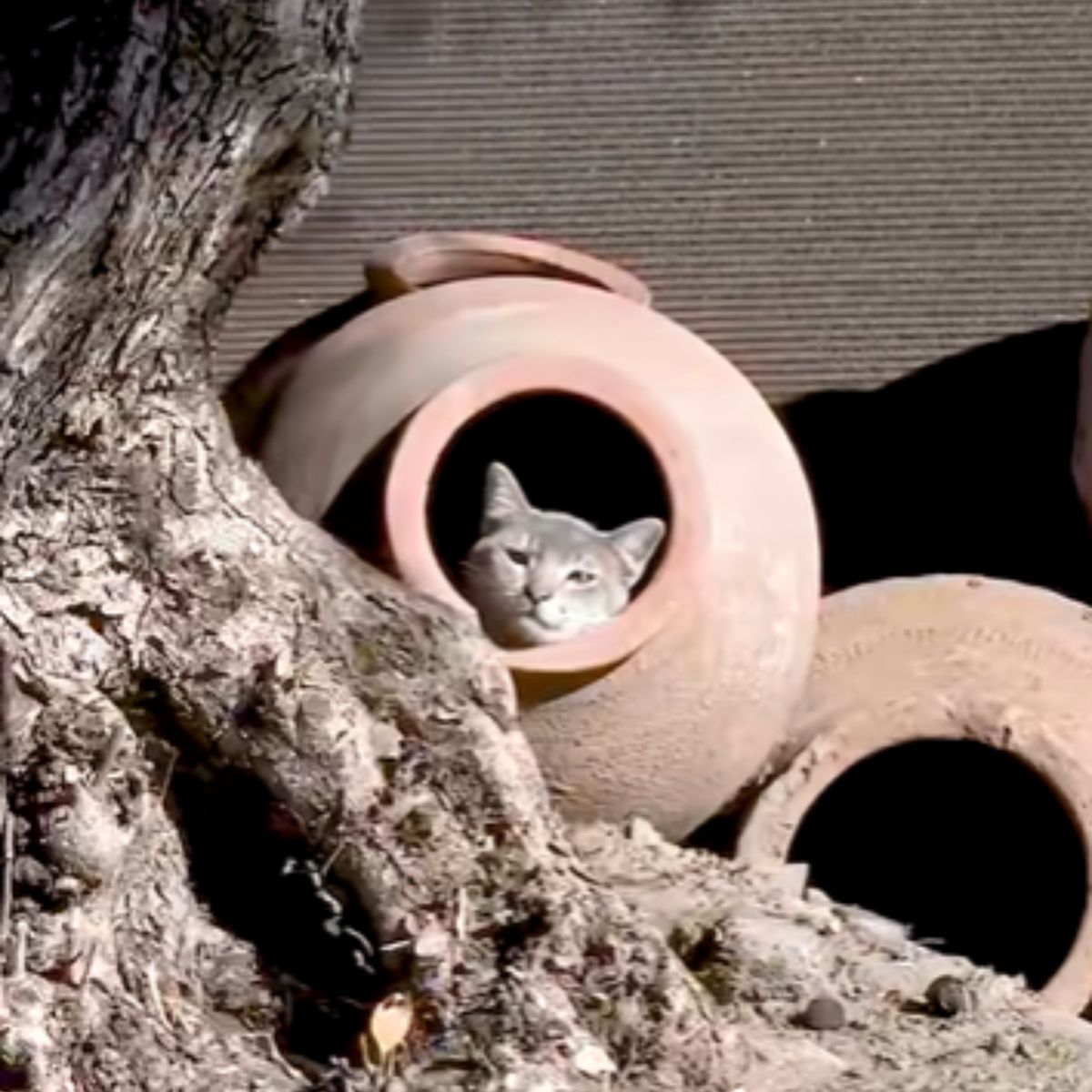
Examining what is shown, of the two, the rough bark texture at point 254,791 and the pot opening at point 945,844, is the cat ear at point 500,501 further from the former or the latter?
the rough bark texture at point 254,791

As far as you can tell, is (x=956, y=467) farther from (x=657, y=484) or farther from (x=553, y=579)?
(x=553, y=579)

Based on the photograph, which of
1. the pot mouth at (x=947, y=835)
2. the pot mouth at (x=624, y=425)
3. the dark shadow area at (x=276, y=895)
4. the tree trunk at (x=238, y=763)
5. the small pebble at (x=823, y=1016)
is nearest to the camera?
the tree trunk at (x=238, y=763)

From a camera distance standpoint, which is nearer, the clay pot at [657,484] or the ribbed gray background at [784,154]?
the clay pot at [657,484]

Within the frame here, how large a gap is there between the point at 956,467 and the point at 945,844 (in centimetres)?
44

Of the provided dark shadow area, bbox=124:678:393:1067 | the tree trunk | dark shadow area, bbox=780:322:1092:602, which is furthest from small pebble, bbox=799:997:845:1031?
dark shadow area, bbox=780:322:1092:602

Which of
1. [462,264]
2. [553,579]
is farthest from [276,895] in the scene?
[462,264]

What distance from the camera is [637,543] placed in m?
2.68

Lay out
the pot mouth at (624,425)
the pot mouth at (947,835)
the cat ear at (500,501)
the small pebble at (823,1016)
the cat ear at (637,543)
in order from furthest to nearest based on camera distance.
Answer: the pot mouth at (947,835)
the cat ear at (500,501)
the cat ear at (637,543)
the pot mouth at (624,425)
the small pebble at (823,1016)

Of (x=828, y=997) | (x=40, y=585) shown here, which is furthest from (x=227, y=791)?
(x=828, y=997)

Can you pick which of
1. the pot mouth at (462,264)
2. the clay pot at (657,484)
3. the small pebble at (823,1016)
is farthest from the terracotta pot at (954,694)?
the small pebble at (823,1016)

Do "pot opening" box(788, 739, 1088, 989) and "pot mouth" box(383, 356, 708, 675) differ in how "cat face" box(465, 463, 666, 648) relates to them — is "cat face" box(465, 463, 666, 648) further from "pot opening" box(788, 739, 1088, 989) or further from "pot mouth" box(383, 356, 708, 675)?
"pot opening" box(788, 739, 1088, 989)

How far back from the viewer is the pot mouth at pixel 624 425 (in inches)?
99.8

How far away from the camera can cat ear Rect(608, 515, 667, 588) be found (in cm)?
266

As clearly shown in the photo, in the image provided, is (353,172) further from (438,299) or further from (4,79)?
(4,79)
